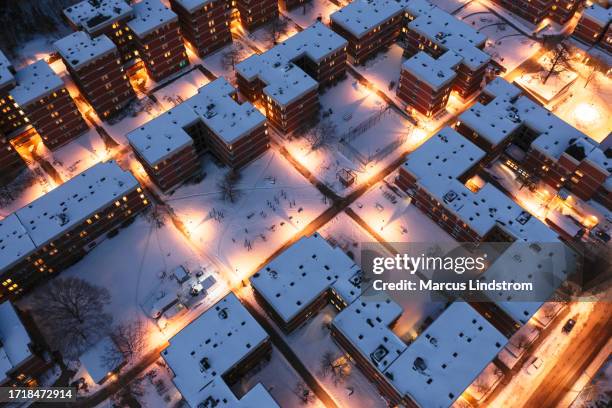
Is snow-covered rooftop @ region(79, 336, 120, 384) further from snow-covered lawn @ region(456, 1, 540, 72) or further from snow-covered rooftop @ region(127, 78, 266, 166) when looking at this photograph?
snow-covered lawn @ region(456, 1, 540, 72)

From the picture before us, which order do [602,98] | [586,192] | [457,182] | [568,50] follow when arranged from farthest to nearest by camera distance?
1. [568,50]
2. [602,98]
3. [586,192]
4. [457,182]

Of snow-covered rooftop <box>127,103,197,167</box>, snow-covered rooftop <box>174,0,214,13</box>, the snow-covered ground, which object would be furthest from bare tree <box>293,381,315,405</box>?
snow-covered rooftop <box>174,0,214,13</box>

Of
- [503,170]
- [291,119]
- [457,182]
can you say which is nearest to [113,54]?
[291,119]

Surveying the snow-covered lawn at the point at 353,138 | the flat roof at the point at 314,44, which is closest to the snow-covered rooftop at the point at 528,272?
the snow-covered lawn at the point at 353,138

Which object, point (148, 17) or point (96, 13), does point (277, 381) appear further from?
point (96, 13)

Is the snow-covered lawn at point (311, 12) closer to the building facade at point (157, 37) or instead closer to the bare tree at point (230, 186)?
the building facade at point (157, 37)

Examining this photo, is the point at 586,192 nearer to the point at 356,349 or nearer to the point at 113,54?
the point at 356,349

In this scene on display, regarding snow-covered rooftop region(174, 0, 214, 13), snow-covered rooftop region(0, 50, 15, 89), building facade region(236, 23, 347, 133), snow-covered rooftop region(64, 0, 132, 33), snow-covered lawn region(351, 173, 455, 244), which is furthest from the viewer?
snow-covered rooftop region(174, 0, 214, 13)

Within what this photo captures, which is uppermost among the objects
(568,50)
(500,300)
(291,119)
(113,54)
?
(113,54)
